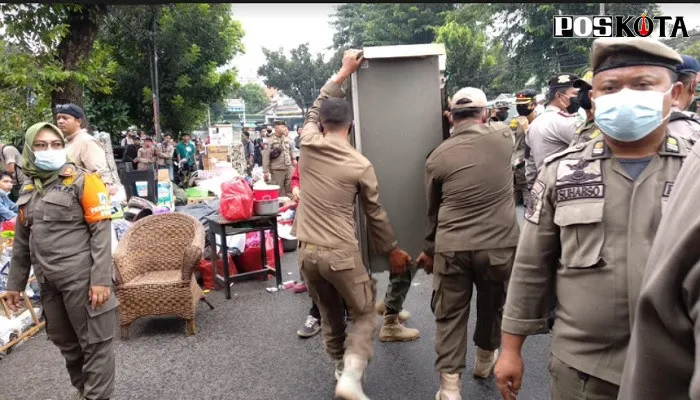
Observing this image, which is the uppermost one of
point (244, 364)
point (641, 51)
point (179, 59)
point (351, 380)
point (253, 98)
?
point (253, 98)

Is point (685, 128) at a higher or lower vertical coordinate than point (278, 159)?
higher

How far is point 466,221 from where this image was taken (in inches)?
116

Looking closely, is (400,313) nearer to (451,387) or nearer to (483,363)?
(483,363)

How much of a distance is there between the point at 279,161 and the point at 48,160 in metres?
6.79

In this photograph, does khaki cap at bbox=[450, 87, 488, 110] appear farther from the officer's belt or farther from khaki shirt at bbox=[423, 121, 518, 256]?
the officer's belt

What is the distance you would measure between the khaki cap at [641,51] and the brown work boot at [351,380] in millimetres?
2198

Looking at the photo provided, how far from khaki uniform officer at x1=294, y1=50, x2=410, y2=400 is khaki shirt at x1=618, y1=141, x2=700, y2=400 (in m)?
2.32

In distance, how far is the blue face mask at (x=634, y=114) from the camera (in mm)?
1633

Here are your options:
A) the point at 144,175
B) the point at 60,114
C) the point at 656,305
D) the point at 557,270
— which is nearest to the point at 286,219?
the point at 60,114

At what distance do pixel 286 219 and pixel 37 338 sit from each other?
3.55 metres

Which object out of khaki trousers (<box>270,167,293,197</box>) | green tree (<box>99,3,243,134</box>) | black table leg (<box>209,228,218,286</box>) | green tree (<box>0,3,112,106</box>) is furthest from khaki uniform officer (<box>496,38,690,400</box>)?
green tree (<box>99,3,243,134</box>)

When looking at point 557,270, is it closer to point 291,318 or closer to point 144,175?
point 291,318

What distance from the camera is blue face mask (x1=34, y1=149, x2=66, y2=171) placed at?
9.73 ft

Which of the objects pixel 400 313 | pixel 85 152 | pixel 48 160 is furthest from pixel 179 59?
pixel 48 160
